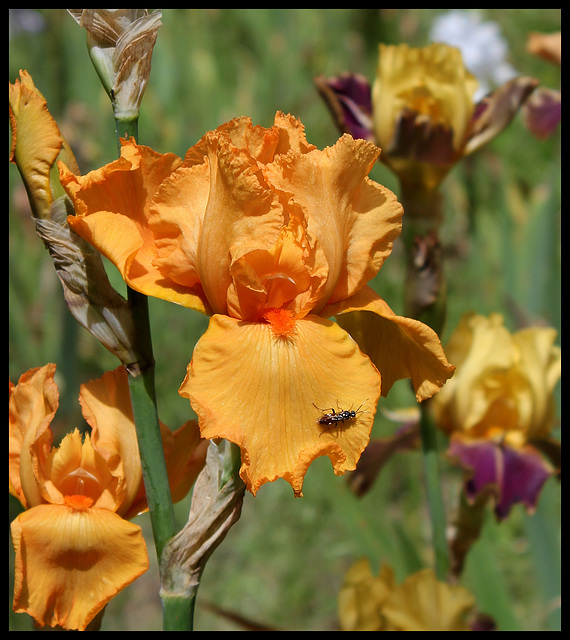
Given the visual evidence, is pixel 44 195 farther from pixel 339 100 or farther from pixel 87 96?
pixel 87 96

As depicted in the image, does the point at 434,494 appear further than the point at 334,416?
Yes

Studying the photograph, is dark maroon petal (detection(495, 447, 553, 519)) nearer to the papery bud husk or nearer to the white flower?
the papery bud husk

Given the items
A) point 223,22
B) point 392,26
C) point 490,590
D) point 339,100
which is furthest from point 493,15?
point 490,590

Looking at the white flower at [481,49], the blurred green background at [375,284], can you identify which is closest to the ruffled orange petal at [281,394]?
the blurred green background at [375,284]

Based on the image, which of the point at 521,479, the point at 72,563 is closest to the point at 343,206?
the point at 72,563

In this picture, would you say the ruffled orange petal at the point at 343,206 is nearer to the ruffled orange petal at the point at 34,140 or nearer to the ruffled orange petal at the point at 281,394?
the ruffled orange petal at the point at 281,394

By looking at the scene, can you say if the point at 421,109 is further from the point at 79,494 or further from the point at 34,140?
the point at 79,494

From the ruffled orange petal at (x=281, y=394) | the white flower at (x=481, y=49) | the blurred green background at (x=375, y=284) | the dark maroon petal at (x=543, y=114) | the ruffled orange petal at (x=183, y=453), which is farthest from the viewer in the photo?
the white flower at (x=481, y=49)
